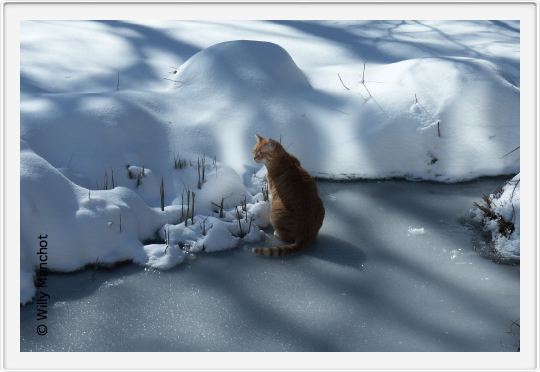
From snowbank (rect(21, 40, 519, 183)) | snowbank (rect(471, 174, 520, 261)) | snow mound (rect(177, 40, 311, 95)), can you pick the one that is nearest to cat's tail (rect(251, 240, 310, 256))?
snowbank (rect(21, 40, 519, 183))

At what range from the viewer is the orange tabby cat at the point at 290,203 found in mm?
3709

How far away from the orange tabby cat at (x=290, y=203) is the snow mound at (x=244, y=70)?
1321 millimetres

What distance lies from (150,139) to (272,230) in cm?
127

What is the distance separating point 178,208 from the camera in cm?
400

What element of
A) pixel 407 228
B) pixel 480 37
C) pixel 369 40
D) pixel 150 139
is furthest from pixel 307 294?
pixel 480 37

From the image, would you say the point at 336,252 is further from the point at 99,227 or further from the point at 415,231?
the point at 99,227

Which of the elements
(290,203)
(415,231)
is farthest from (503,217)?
(290,203)

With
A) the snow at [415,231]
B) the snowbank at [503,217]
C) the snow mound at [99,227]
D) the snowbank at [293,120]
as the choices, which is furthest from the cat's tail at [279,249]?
the snowbank at [503,217]

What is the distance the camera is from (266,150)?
398 cm

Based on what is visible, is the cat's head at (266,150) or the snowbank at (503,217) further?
the cat's head at (266,150)

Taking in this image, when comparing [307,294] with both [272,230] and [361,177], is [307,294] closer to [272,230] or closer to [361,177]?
[272,230]

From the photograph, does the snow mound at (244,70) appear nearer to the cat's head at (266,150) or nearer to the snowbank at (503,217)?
the cat's head at (266,150)

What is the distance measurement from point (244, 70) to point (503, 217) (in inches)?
96.2

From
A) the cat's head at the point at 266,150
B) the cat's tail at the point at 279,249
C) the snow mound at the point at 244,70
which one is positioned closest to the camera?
the cat's tail at the point at 279,249
